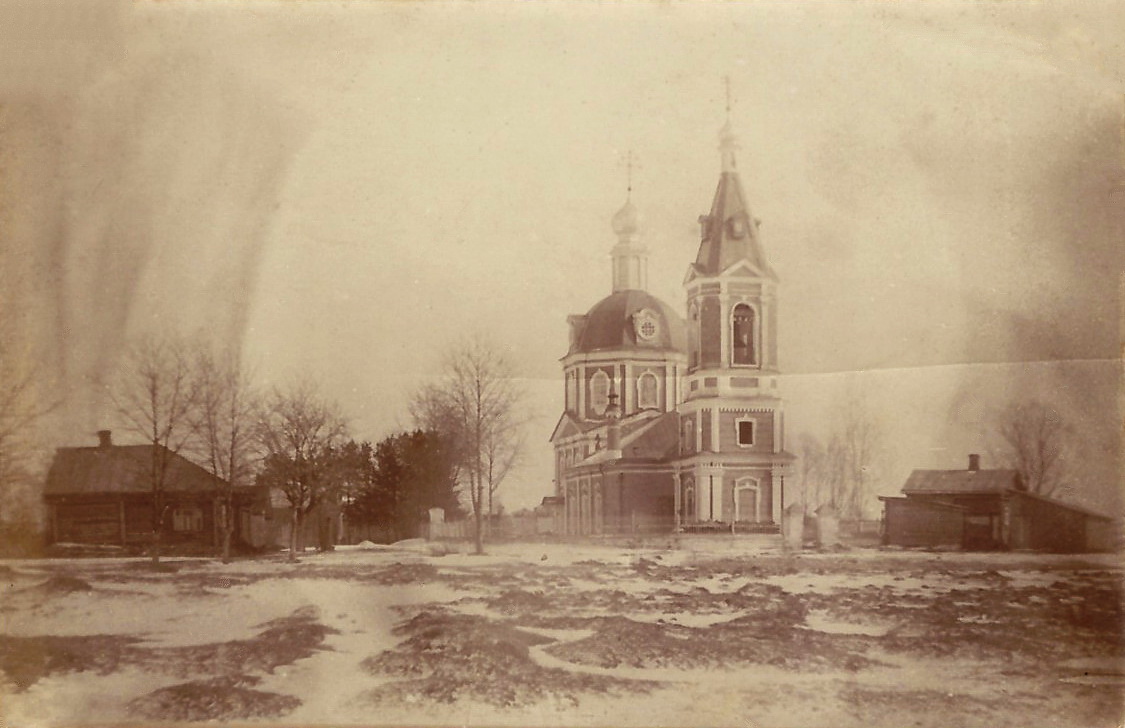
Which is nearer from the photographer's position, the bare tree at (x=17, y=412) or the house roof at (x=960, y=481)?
the house roof at (x=960, y=481)

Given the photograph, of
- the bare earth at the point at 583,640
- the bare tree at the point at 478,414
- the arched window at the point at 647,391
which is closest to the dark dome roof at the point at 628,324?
the arched window at the point at 647,391

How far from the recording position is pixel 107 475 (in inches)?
176

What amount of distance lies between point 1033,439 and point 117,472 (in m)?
2.96

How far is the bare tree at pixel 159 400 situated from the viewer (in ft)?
14.6

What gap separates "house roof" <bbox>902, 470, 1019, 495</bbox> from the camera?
14.2 ft

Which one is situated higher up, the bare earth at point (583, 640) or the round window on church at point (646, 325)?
the round window on church at point (646, 325)

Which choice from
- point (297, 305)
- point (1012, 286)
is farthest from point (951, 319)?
point (297, 305)

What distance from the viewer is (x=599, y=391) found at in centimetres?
446

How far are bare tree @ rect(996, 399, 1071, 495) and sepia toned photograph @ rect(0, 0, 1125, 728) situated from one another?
10mm

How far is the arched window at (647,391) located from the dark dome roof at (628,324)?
102 mm

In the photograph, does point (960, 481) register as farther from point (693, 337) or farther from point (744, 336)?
point (693, 337)

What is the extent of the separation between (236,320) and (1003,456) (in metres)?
2.49

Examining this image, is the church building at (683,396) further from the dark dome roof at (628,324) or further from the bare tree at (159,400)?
the bare tree at (159,400)

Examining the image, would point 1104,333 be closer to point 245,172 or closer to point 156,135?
point 245,172
